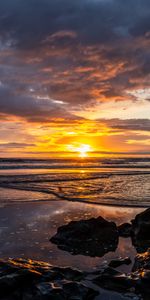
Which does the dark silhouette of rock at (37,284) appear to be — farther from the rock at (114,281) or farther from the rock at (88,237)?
the rock at (88,237)

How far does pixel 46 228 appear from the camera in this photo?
1082 centimetres

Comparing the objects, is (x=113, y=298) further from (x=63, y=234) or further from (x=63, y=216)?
(x=63, y=216)

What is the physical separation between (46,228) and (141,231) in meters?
3.21

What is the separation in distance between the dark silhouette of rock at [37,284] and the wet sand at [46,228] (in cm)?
124

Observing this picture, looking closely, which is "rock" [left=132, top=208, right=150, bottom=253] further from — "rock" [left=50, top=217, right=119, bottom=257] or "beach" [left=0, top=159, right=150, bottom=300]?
"rock" [left=50, top=217, right=119, bottom=257]

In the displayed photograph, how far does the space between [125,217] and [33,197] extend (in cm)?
682

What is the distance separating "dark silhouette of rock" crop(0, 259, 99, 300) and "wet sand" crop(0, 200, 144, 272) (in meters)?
1.24

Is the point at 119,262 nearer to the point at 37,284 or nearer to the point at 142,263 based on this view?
the point at 142,263

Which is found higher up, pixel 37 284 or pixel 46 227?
pixel 46 227

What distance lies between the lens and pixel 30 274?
592 centimetres

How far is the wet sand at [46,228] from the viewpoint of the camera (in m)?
7.83

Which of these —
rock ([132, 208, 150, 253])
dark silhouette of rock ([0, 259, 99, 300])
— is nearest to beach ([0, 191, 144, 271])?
rock ([132, 208, 150, 253])

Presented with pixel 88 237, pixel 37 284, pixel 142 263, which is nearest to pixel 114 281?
pixel 142 263

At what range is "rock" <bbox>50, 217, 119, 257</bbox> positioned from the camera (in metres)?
8.79
